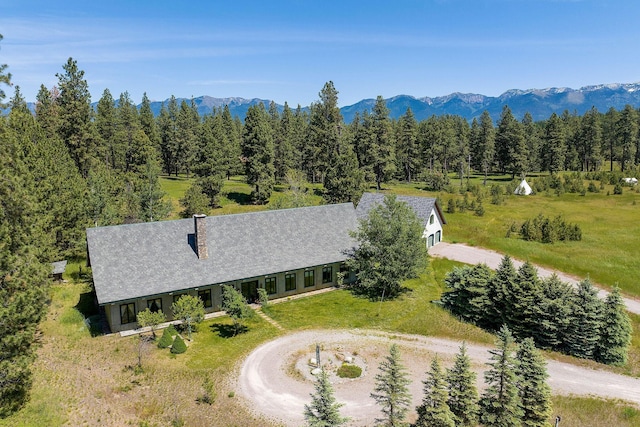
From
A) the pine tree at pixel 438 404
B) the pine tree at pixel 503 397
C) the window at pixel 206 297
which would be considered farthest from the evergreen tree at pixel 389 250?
the pine tree at pixel 438 404

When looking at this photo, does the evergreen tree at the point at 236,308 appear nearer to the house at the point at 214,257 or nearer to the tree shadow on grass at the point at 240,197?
the house at the point at 214,257

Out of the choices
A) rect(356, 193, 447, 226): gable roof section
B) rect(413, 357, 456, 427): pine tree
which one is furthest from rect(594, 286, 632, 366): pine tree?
rect(356, 193, 447, 226): gable roof section

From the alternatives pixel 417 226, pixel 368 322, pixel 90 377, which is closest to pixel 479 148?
pixel 417 226

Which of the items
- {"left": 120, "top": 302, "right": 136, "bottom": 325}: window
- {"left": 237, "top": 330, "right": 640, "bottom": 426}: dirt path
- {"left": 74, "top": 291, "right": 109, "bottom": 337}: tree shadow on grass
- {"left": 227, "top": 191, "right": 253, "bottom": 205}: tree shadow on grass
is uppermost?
{"left": 227, "top": 191, "right": 253, "bottom": 205}: tree shadow on grass

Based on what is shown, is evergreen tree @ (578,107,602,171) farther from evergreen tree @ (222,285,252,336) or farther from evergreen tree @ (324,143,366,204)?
evergreen tree @ (222,285,252,336)

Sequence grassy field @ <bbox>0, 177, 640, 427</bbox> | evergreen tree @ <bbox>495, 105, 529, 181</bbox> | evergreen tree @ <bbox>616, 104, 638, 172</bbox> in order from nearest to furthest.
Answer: grassy field @ <bbox>0, 177, 640, 427</bbox>, evergreen tree @ <bbox>495, 105, 529, 181</bbox>, evergreen tree @ <bbox>616, 104, 638, 172</bbox>

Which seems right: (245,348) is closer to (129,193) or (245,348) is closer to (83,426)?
(83,426)
